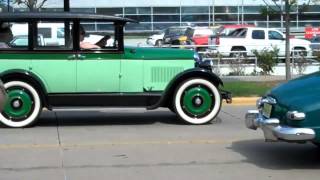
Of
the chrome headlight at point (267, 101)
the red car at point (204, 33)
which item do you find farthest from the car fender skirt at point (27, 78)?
the red car at point (204, 33)

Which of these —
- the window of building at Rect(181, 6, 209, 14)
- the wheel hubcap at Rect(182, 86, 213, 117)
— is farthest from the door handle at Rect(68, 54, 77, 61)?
the window of building at Rect(181, 6, 209, 14)

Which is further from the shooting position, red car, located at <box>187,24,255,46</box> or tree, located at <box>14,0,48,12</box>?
red car, located at <box>187,24,255,46</box>

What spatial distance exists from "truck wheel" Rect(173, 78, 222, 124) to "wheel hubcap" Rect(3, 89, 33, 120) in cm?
248

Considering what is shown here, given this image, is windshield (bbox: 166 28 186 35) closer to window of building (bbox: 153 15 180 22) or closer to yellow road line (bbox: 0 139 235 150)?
window of building (bbox: 153 15 180 22)

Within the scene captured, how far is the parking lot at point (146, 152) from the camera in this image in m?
7.57

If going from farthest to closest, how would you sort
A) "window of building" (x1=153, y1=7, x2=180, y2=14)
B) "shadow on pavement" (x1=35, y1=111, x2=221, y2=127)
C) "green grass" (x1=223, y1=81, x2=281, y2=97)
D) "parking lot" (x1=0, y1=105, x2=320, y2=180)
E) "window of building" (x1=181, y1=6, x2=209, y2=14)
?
"window of building" (x1=181, y1=6, x2=209, y2=14), "window of building" (x1=153, y1=7, x2=180, y2=14), "green grass" (x1=223, y1=81, x2=281, y2=97), "shadow on pavement" (x1=35, y1=111, x2=221, y2=127), "parking lot" (x1=0, y1=105, x2=320, y2=180)

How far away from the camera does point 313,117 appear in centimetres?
733

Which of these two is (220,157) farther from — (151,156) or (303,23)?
(303,23)

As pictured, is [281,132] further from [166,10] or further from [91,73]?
[166,10]

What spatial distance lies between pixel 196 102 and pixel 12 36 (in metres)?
3.32

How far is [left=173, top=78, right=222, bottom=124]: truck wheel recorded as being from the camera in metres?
11.5

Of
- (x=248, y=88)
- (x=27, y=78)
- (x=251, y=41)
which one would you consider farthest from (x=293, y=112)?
(x=251, y=41)

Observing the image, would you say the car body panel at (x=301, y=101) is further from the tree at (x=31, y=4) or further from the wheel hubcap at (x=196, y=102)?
the tree at (x=31, y=4)

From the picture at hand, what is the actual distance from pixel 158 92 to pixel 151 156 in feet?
9.71
